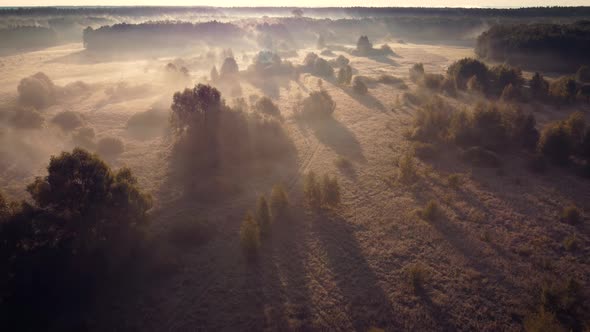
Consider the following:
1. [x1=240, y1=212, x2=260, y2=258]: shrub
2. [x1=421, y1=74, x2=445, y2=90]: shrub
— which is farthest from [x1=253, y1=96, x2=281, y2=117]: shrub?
[x1=421, y1=74, x2=445, y2=90]: shrub

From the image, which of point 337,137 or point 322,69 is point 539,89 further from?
point 322,69

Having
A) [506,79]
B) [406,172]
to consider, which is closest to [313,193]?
[406,172]

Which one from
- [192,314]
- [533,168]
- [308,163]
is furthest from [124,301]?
[533,168]

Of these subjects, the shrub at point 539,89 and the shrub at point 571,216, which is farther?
the shrub at point 539,89

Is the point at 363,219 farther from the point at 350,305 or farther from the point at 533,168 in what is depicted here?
the point at 533,168

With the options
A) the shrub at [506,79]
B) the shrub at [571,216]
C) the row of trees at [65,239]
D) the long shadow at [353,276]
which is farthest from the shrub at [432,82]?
the row of trees at [65,239]

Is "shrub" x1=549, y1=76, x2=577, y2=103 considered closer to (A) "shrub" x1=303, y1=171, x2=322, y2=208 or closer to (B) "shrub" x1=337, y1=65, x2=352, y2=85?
(B) "shrub" x1=337, y1=65, x2=352, y2=85

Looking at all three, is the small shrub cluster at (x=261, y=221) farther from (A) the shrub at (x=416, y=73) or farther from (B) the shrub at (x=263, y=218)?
(A) the shrub at (x=416, y=73)

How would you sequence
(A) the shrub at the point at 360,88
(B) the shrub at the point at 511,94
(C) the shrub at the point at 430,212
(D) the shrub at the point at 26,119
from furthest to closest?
(A) the shrub at the point at 360,88, (B) the shrub at the point at 511,94, (D) the shrub at the point at 26,119, (C) the shrub at the point at 430,212
